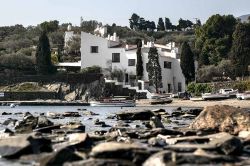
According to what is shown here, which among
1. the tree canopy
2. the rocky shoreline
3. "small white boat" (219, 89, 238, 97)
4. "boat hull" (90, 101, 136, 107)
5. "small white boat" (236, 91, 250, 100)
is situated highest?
the tree canopy

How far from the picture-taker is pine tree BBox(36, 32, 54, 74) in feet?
393

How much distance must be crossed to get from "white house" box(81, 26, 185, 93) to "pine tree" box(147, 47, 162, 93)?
2.12m

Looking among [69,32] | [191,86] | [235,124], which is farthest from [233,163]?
[69,32]

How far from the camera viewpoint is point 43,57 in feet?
393

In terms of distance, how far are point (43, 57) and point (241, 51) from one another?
41.3 meters

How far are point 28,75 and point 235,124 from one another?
310 ft

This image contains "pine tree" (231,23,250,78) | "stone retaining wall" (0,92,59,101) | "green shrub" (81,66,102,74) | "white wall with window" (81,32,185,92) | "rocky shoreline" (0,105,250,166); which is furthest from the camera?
"green shrub" (81,66,102,74)

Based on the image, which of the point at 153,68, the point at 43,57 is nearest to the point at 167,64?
the point at 153,68

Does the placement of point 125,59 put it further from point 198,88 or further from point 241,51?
point 241,51

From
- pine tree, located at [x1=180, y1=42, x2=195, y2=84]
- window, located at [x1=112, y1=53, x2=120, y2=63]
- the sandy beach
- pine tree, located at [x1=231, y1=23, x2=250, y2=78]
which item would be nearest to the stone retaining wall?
window, located at [x1=112, y1=53, x2=120, y2=63]

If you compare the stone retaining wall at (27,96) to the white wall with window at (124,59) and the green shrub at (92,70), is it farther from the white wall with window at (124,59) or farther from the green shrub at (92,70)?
the white wall with window at (124,59)

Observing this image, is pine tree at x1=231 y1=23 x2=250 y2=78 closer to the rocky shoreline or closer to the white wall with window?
the white wall with window

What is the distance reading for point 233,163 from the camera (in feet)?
70.6

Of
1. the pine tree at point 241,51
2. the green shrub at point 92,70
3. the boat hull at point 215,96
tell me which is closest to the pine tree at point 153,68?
the green shrub at point 92,70
